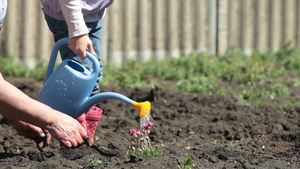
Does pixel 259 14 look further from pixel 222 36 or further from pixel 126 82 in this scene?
pixel 126 82

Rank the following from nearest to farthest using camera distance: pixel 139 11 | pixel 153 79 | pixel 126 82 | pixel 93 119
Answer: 1. pixel 93 119
2. pixel 126 82
3. pixel 153 79
4. pixel 139 11

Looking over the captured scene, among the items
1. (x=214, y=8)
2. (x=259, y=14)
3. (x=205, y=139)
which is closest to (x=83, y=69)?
(x=205, y=139)

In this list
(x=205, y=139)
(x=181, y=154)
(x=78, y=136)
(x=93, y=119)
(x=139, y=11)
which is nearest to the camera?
(x=78, y=136)

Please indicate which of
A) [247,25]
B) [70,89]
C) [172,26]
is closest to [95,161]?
[70,89]

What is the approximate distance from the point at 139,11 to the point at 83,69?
4.23 meters

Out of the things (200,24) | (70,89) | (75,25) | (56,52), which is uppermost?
(75,25)

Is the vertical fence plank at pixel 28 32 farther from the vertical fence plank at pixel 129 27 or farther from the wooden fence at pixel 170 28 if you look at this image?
the vertical fence plank at pixel 129 27

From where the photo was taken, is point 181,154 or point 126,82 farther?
point 126,82

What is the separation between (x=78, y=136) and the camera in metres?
3.00

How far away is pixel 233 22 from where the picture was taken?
8.41m

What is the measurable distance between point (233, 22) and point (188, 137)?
4424 mm

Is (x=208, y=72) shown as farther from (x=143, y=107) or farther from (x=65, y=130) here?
(x=65, y=130)

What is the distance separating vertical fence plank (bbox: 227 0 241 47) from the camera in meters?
8.37

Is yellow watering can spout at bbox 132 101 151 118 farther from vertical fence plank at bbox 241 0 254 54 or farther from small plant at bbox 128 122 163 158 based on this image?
vertical fence plank at bbox 241 0 254 54
